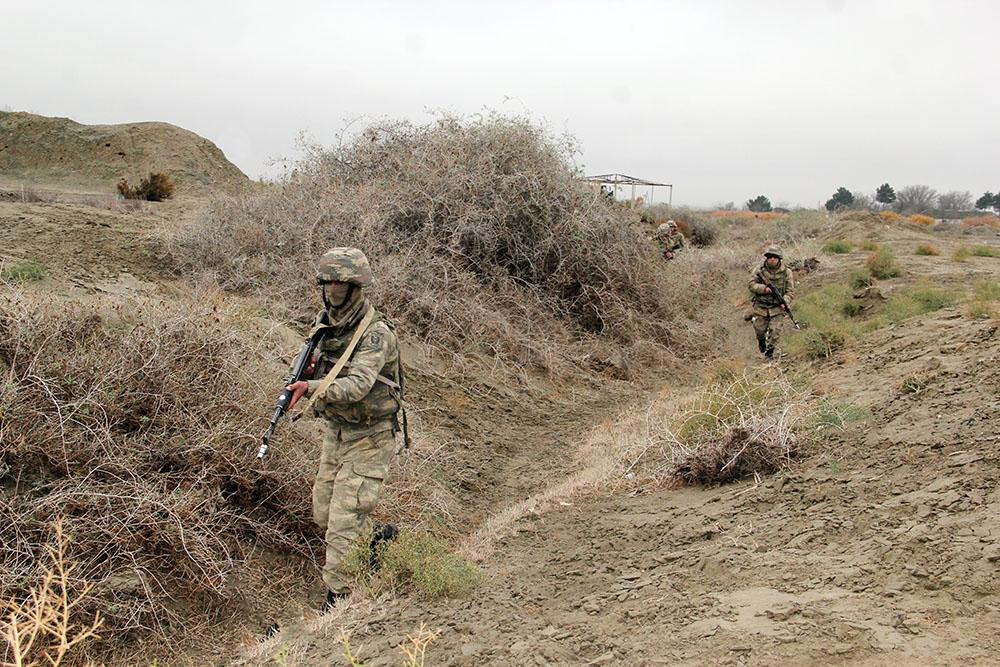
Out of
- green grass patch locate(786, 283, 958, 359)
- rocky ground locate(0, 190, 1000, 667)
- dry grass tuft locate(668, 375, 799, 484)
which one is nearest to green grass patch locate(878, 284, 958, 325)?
green grass patch locate(786, 283, 958, 359)

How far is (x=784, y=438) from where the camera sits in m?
5.25

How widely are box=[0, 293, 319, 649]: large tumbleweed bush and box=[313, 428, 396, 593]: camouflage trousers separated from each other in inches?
21.7

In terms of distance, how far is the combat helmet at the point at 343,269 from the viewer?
4.25 meters

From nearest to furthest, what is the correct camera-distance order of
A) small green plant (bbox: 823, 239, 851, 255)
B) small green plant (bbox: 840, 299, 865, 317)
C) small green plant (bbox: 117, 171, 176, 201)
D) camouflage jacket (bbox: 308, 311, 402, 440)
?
camouflage jacket (bbox: 308, 311, 402, 440)
small green plant (bbox: 840, 299, 865, 317)
small green plant (bbox: 117, 171, 176, 201)
small green plant (bbox: 823, 239, 851, 255)

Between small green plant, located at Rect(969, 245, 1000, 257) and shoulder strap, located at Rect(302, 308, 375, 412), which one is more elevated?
small green plant, located at Rect(969, 245, 1000, 257)

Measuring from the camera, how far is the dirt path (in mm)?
2873

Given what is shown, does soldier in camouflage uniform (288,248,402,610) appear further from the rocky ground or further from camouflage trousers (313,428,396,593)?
the rocky ground

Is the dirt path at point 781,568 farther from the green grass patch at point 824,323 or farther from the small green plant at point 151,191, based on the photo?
the small green plant at point 151,191

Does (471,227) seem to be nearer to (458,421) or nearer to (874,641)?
(458,421)

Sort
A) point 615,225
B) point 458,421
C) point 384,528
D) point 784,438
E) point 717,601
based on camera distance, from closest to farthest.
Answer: point 717,601, point 384,528, point 784,438, point 458,421, point 615,225

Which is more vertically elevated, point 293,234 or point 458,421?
point 293,234

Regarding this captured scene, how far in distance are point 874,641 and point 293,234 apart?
8527 millimetres

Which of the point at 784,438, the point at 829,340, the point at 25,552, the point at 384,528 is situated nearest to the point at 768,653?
the point at 384,528

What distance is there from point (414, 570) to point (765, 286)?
25.0 ft
